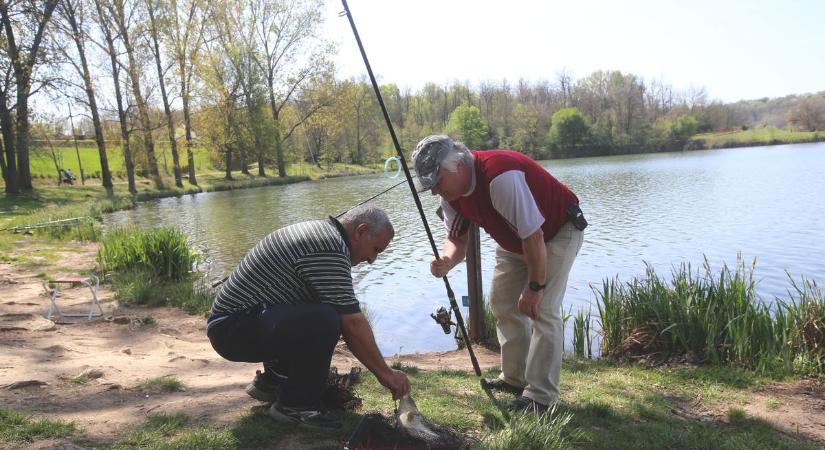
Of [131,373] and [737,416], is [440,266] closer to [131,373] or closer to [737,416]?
[737,416]

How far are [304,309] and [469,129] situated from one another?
44.1 meters

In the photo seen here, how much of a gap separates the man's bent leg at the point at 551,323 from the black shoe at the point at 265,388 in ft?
4.86

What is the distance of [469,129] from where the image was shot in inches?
1801

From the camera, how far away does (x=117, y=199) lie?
2516cm

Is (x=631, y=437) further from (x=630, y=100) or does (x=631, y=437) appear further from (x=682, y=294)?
(x=630, y=100)

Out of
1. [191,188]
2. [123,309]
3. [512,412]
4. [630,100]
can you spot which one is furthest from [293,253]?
[630,100]

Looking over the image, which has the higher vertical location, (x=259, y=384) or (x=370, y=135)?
(x=370, y=135)

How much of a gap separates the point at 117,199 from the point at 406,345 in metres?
23.0

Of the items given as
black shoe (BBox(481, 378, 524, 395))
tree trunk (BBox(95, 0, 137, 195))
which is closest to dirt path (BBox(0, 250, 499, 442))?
black shoe (BBox(481, 378, 524, 395))

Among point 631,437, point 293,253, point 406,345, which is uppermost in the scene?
point 293,253

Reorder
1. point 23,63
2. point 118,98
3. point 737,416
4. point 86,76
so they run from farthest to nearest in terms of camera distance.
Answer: point 118,98, point 86,76, point 23,63, point 737,416

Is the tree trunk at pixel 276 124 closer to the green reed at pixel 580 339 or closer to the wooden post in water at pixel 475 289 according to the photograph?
the wooden post in water at pixel 475 289

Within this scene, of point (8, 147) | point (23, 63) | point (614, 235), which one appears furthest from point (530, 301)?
point (8, 147)

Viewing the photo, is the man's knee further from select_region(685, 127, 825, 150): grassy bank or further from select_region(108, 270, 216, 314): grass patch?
select_region(685, 127, 825, 150): grassy bank
